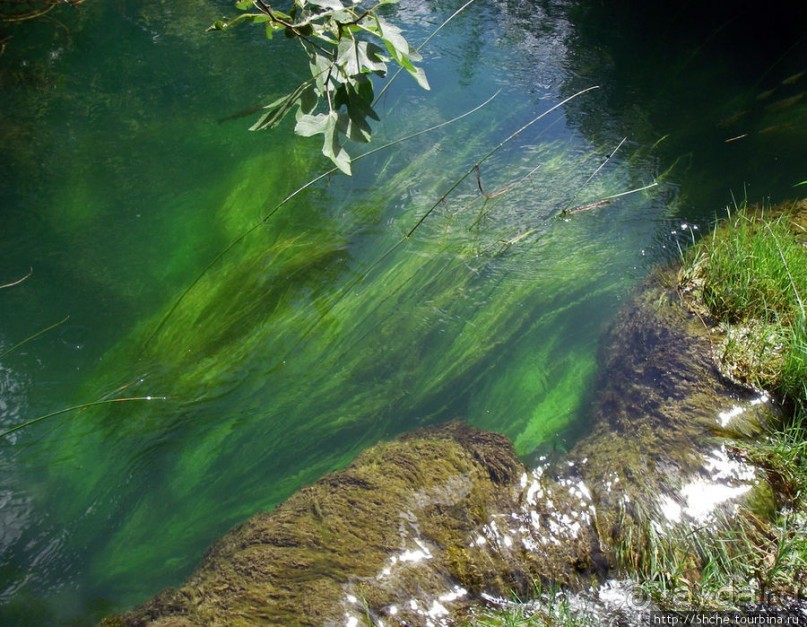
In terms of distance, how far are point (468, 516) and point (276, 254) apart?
1357 mm

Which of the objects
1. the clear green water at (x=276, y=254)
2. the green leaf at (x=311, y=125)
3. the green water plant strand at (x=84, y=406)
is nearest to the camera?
the green leaf at (x=311, y=125)

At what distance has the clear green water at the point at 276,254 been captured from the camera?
206 cm

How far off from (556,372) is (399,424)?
2.18 feet

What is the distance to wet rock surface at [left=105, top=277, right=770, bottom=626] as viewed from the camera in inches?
66.7

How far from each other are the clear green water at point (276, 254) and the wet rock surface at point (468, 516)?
0.55ft

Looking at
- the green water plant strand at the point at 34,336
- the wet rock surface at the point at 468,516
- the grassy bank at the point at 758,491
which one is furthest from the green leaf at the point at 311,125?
the green water plant strand at the point at 34,336

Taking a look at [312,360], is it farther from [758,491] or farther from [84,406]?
[758,491]

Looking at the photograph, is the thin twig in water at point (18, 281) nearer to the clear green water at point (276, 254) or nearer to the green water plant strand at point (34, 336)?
the clear green water at point (276, 254)

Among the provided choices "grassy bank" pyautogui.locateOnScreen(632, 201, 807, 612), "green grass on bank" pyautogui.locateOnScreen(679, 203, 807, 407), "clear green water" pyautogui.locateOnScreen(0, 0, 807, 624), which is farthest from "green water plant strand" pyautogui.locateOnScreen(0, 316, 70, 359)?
"green grass on bank" pyautogui.locateOnScreen(679, 203, 807, 407)

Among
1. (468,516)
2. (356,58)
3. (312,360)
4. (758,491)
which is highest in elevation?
(356,58)

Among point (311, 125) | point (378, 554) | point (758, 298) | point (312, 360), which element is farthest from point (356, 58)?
point (758, 298)

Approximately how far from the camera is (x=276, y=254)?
8.69ft

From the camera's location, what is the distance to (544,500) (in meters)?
1.94

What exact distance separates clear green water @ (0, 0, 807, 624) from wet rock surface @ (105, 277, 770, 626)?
17cm
